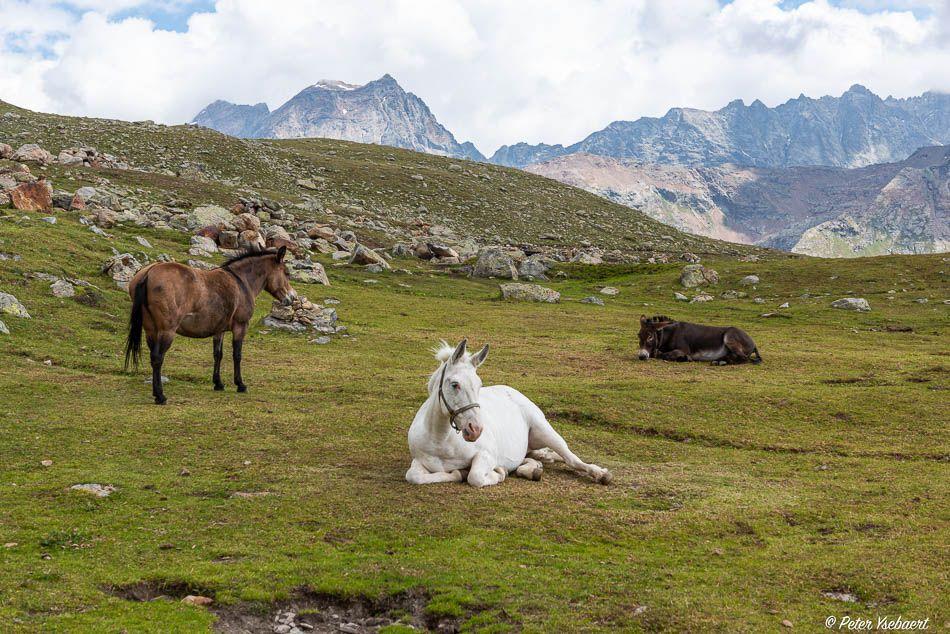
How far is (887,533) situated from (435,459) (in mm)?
5993

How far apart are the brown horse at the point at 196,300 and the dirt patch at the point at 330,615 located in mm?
9990

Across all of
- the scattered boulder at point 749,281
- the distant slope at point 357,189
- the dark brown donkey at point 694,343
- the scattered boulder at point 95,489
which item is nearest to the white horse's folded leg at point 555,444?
the scattered boulder at point 95,489

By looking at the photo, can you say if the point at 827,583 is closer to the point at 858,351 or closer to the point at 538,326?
Result: the point at 858,351

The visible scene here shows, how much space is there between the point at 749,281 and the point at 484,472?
1724 inches

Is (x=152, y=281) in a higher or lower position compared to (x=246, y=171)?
lower

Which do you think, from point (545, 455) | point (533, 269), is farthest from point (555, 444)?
point (533, 269)

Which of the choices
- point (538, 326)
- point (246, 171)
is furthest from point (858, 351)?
point (246, 171)

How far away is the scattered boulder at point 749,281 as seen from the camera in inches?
1948

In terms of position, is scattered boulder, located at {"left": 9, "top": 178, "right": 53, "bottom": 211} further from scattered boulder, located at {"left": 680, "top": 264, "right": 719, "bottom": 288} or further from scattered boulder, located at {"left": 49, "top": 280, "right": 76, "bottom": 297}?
scattered boulder, located at {"left": 680, "top": 264, "right": 719, "bottom": 288}

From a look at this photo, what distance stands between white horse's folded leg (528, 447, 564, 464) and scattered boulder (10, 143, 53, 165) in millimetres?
61564

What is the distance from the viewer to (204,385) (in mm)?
18469

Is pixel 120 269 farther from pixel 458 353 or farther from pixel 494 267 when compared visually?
pixel 494 267

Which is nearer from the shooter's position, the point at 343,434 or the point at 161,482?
the point at 161,482

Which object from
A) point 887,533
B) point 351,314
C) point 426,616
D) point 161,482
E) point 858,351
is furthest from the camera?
point 351,314
